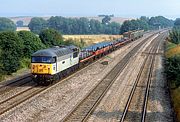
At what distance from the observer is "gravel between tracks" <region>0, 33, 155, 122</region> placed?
878 inches

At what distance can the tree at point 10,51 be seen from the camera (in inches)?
1533

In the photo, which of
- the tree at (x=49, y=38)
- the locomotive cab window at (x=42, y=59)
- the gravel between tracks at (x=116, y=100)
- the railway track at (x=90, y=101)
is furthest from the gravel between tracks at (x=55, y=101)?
the tree at (x=49, y=38)

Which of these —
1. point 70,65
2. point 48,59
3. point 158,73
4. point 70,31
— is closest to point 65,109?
point 48,59

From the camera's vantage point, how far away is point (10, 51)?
4106 centimetres

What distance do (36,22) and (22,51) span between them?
502ft

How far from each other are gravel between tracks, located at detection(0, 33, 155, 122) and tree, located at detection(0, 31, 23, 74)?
25.3 feet

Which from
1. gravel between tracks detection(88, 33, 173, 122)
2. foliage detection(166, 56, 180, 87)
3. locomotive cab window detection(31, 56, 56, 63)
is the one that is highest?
locomotive cab window detection(31, 56, 56, 63)

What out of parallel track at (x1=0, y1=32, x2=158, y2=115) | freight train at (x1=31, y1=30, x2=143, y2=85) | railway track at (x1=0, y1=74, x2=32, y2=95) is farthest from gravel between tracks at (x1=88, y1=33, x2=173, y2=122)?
railway track at (x1=0, y1=74, x2=32, y2=95)

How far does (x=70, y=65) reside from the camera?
1505 inches

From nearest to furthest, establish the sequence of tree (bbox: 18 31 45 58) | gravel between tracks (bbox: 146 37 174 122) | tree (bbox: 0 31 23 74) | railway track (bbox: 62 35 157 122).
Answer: railway track (bbox: 62 35 157 122), gravel between tracks (bbox: 146 37 174 122), tree (bbox: 0 31 23 74), tree (bbox: 18 31 45 58)

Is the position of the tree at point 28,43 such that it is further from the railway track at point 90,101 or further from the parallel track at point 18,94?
the railway track at point 90,101

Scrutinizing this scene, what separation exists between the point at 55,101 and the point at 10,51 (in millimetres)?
16707

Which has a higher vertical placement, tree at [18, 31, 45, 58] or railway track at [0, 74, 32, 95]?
tree at [18, 31, 45, 58]

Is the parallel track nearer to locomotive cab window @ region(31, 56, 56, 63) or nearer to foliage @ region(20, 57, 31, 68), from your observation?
locomotive cab window @ region(31, 56, 56, 63)
